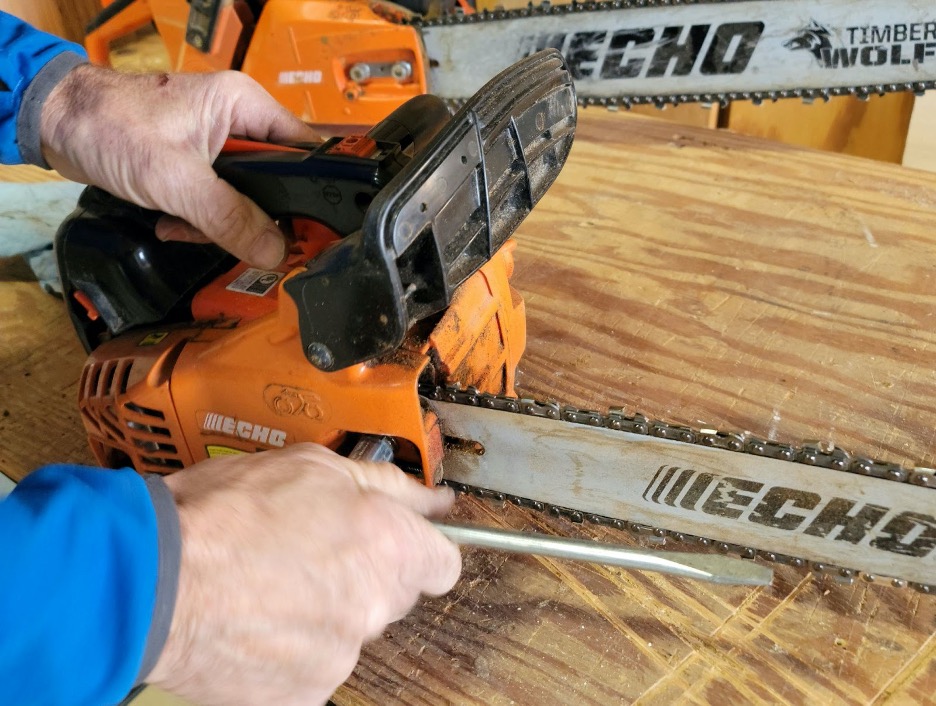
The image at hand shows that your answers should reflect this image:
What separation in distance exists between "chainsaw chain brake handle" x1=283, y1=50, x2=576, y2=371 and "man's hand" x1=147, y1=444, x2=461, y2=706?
0.17 m

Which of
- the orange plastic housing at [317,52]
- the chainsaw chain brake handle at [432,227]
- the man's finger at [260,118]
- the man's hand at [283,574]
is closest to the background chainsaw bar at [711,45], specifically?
the orange plastic housing at [317,52]

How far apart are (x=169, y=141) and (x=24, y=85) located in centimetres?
33

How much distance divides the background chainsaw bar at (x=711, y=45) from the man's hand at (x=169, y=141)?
862 millimetres

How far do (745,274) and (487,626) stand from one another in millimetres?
1022

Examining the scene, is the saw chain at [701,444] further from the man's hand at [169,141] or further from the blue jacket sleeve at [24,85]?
the blue jacket sleeve at [24,85]

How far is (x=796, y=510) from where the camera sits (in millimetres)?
1074

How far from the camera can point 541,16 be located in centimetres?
198

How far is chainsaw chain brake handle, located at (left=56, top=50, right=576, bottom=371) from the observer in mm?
925

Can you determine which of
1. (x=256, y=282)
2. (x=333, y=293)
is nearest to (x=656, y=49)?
(x=256, y=282)

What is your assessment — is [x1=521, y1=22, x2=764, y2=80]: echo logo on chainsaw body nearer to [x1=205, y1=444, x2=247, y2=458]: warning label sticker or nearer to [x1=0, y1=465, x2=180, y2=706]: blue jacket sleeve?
[x1=205, y1=444, x2=247, y2=458]: warning label sticker

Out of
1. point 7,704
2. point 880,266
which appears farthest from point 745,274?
point 7,704

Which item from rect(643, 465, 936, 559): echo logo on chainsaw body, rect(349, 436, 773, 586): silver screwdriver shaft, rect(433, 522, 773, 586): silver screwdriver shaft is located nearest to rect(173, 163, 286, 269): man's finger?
rect(349, 436, 773, 586): silver screwdriver shaft

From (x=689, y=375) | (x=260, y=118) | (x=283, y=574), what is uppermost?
(x=260, y=118)

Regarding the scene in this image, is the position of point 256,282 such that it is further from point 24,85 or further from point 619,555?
point 619,555
